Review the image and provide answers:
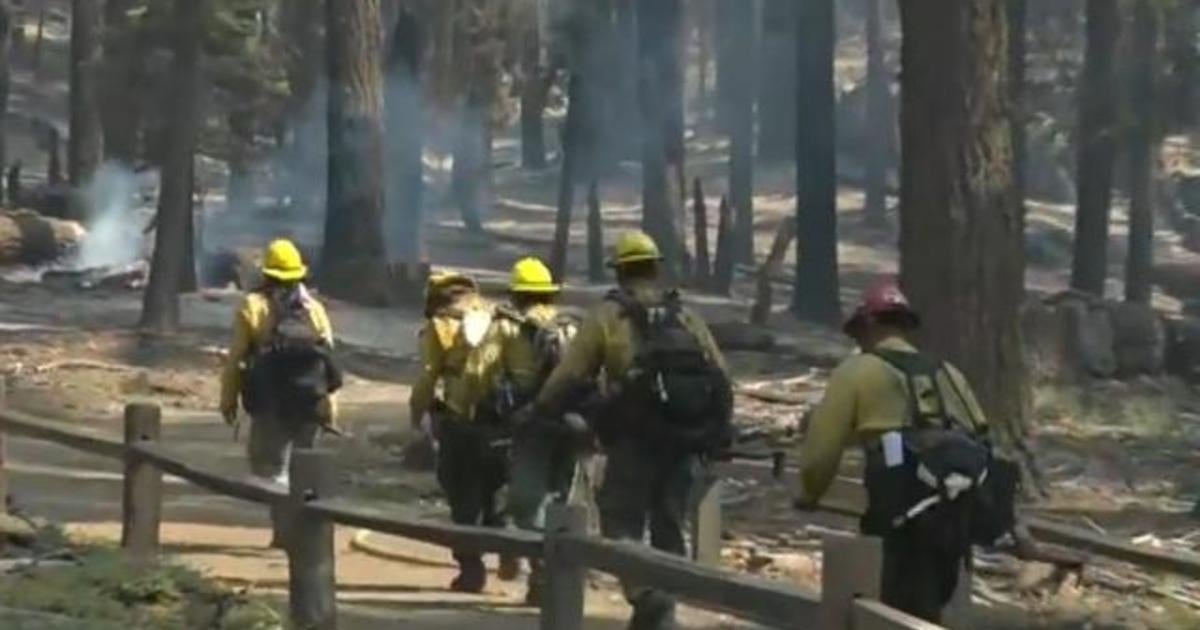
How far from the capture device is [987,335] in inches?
632

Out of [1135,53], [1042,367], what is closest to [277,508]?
[1042,367]

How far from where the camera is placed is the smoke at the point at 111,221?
38.0 metres

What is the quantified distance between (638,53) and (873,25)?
18.3m

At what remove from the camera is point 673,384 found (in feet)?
34.5

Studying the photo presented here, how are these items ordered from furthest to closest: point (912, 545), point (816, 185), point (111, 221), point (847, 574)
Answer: point (111, 221) < point (816, 185) < point (912, 545) < point (847, 574)

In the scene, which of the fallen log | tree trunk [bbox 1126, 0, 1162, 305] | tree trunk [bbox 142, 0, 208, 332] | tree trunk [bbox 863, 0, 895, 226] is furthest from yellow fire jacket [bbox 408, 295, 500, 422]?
tree trunk [bbox 863, 0, 895, 226]

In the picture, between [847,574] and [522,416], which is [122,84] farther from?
[847,574]

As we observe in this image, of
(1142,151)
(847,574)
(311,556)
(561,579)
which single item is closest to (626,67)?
(1142,151)

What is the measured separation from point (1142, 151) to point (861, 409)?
114 feet

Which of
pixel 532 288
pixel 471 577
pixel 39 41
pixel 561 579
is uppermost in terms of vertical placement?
pixel 39 41

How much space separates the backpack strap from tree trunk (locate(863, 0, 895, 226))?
167 ft

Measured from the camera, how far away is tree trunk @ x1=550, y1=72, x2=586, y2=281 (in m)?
40.1

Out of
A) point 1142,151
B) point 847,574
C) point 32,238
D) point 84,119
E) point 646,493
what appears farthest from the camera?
point 84,119

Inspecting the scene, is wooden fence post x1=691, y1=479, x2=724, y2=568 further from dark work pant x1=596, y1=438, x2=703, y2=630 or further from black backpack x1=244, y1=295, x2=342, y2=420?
black backpack x1=244, y1=295, x2=342, y2=420
